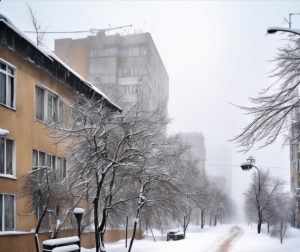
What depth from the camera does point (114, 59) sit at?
74812 millimetres

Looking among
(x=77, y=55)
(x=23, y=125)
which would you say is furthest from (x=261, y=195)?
(x=23, y=125)

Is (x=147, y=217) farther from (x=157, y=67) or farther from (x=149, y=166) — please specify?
(x=157, y=67)

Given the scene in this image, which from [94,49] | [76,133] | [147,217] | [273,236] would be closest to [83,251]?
[147,217]

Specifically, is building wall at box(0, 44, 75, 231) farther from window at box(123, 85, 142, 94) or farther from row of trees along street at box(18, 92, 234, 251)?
window at box(123, 85, 142, 94)

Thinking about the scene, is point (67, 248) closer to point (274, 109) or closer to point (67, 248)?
point (67, 248)

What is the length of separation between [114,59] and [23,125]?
5703cm

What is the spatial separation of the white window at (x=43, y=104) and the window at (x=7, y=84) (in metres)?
2.47

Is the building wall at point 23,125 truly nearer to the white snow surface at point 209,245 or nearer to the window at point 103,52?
the white snow surface at point 209,245

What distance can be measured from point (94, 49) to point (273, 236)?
5137 centimetres

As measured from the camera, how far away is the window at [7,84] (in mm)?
17472

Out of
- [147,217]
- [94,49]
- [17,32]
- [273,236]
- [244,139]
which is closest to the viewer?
[244,139]

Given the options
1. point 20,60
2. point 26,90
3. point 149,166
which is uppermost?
point 20,60

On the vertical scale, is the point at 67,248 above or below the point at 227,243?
above

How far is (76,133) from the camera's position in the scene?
1827cm
